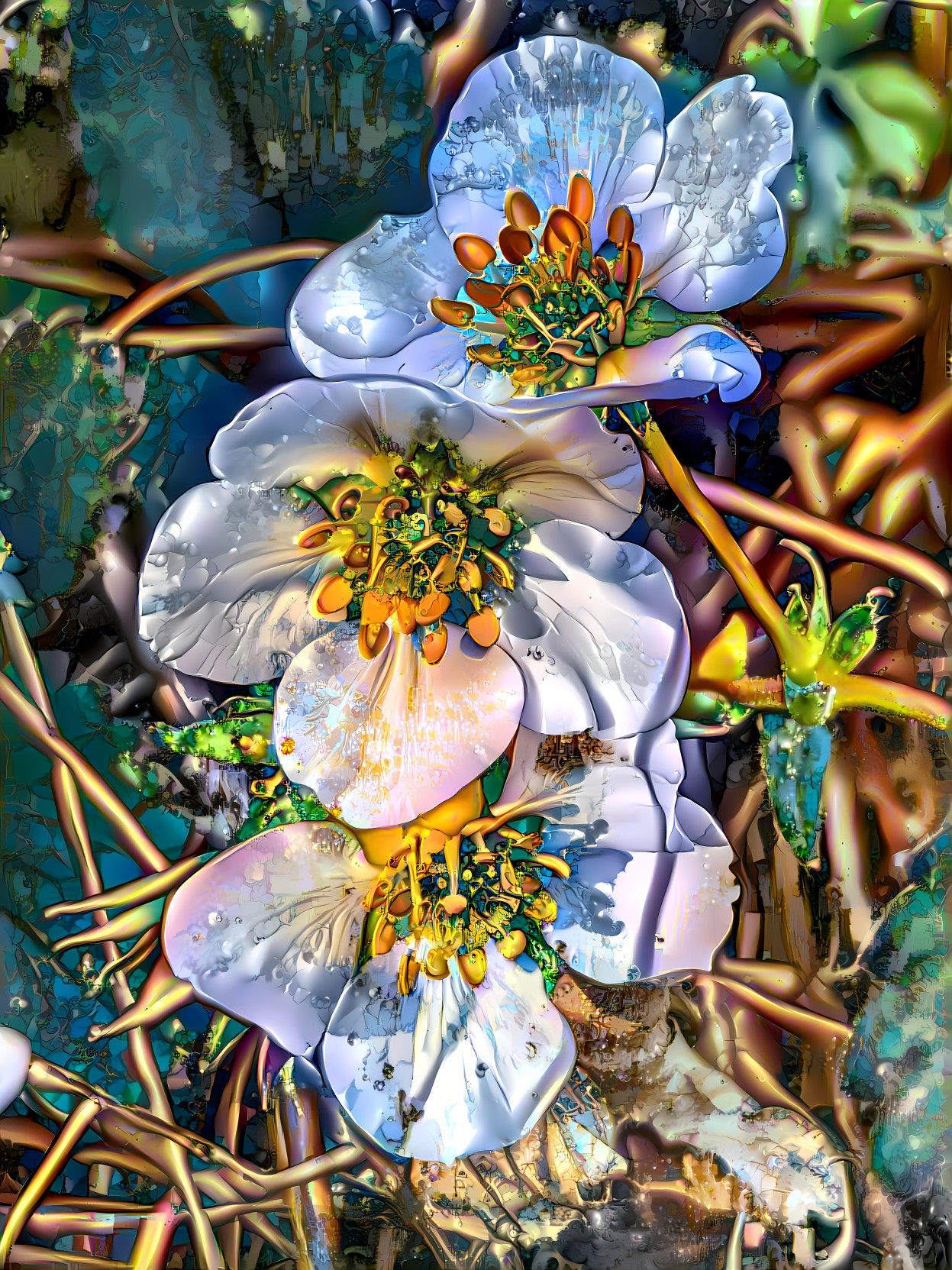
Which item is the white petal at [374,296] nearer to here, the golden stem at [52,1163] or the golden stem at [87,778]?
the golden stem at [87,778]

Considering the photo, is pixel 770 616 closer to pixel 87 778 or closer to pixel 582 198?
pixel 582 198

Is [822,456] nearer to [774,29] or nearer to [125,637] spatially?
[774,29]

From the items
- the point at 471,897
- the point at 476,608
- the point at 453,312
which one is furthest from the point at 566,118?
→ the point at 471,897

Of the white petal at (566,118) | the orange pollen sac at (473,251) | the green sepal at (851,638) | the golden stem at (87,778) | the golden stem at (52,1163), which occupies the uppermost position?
the white petal at (566,118)

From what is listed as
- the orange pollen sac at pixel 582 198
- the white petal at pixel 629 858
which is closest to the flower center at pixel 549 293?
the orange pollen sac at pixel 582 198

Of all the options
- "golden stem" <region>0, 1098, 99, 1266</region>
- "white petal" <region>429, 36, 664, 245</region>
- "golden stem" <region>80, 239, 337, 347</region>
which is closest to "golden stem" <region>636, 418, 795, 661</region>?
"white petal" <region>429, 36, 664, 245</region>

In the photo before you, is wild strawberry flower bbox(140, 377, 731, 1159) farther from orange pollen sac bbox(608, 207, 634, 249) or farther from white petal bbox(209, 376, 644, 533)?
orange pollen sac bbox(608, 207, 634, 249)
